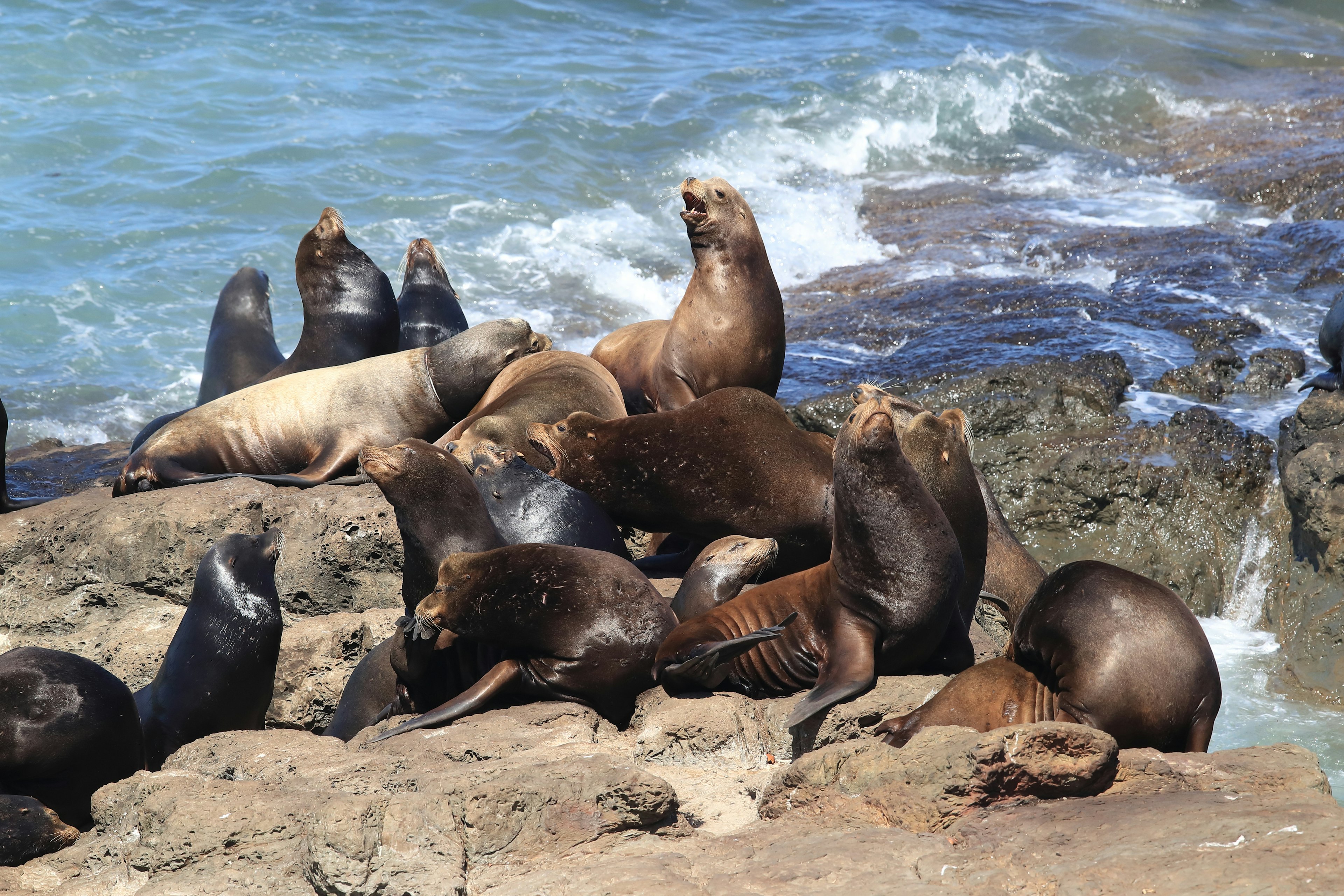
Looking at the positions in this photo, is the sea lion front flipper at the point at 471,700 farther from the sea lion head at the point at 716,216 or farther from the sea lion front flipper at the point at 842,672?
the sea lion head at the point at 716,216

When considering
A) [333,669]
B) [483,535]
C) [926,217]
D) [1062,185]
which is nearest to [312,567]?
[333,669]

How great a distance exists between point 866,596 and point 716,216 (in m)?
3.34

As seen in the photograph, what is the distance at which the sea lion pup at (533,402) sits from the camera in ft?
21.2

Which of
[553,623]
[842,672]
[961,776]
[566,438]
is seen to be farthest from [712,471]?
[961,776]

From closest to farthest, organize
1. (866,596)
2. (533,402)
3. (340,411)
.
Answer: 1. (866,596)
2. (533,402)
3. (340,411)

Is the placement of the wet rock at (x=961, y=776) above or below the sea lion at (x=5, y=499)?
above

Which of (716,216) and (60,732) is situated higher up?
(716,216)

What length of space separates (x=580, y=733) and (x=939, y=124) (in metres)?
18.0

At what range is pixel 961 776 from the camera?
11.4 feet

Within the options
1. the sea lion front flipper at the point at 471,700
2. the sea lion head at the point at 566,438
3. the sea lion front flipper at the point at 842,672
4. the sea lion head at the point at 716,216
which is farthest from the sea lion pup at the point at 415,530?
the sea lion head at the point at 716,216

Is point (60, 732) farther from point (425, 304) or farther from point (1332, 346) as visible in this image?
point (1332, 346)

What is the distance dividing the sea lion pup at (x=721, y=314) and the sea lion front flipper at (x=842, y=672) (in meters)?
2.78

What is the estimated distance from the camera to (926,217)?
16.1 meters

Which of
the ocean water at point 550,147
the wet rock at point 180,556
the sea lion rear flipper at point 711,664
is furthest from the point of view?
the ocean water at point 550,147
